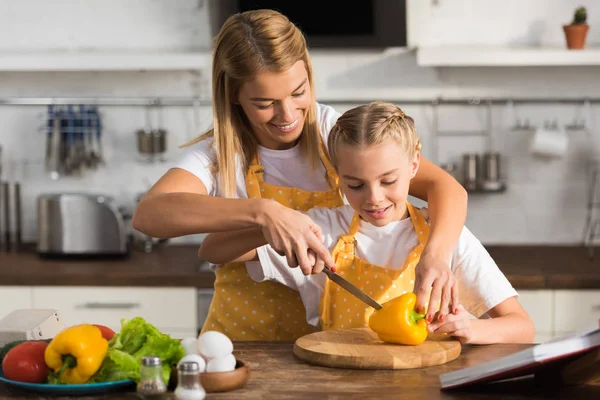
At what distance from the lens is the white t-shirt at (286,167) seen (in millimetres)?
2012

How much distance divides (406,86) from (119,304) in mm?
1435

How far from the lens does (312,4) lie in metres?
3.50

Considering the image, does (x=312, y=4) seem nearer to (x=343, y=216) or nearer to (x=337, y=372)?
(x=343, y=216)

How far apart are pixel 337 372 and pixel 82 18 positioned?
2573 millimetres

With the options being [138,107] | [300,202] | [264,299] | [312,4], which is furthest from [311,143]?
[138,107]

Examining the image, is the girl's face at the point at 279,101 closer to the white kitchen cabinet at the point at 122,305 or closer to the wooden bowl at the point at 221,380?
the wooden bowl at the point at 221,380

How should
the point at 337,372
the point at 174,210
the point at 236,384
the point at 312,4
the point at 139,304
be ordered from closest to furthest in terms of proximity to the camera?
the point at 236,384 < the point at 337,372 < the point at 174,210 < the point at 139,304 < the point at 312,4

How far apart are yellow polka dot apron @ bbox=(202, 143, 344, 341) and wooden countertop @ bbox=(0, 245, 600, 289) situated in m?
1.03

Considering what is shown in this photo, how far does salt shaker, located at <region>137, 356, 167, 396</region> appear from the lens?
1335 millimetres

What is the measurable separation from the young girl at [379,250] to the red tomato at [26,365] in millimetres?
535

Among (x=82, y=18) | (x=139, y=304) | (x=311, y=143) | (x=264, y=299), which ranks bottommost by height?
(x=139, y=304)

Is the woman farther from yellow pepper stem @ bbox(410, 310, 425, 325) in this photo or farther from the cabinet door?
the cabinet door

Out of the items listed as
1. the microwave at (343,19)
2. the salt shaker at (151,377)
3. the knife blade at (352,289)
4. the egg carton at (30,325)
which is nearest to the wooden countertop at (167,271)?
the microwave at (343,19)

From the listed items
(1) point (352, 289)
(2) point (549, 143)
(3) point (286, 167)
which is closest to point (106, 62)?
(3) point (286, 167)
